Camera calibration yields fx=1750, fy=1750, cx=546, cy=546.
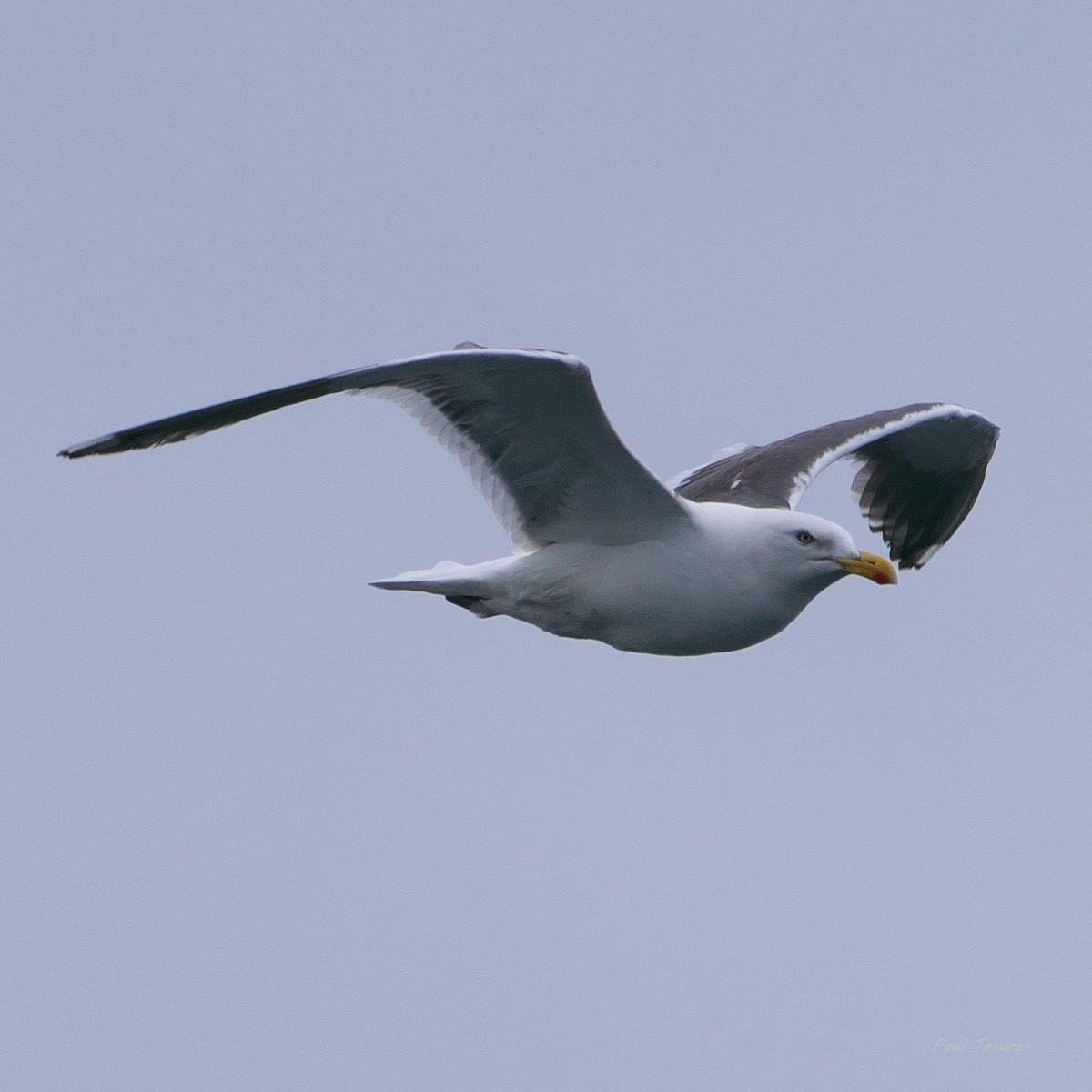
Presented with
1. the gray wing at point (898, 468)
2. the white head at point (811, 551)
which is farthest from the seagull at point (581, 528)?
the gray wing at point (898, 468)

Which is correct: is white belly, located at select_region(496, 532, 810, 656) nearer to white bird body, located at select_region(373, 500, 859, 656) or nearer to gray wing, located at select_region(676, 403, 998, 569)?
white bird body, located at select_region(373, 500, 859, 656)

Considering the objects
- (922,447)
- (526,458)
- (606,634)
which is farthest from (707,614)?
(922,447)

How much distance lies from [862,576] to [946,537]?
416cm

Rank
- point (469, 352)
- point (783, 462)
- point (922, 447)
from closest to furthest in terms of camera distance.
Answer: point (469, 352) < point (783, 462) < point (922, 447)

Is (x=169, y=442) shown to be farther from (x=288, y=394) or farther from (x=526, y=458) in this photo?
(x=526, y=458)

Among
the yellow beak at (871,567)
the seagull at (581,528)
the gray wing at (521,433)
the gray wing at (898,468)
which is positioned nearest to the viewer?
the gray wing at (521,433)

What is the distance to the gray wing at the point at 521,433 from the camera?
8.07 m

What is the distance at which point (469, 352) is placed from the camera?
7.90 meters

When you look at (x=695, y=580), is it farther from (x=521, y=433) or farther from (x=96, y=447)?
(x=96, y=447)

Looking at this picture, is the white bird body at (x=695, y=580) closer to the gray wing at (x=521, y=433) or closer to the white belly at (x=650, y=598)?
the white belly at (x=650, y=598)

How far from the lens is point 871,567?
9.02m

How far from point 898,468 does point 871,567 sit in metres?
3.99

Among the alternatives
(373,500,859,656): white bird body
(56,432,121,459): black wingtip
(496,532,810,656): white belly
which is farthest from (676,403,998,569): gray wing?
(56,432,121,459): black wingtip

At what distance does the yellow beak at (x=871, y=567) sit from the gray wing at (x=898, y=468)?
1.66 meters
